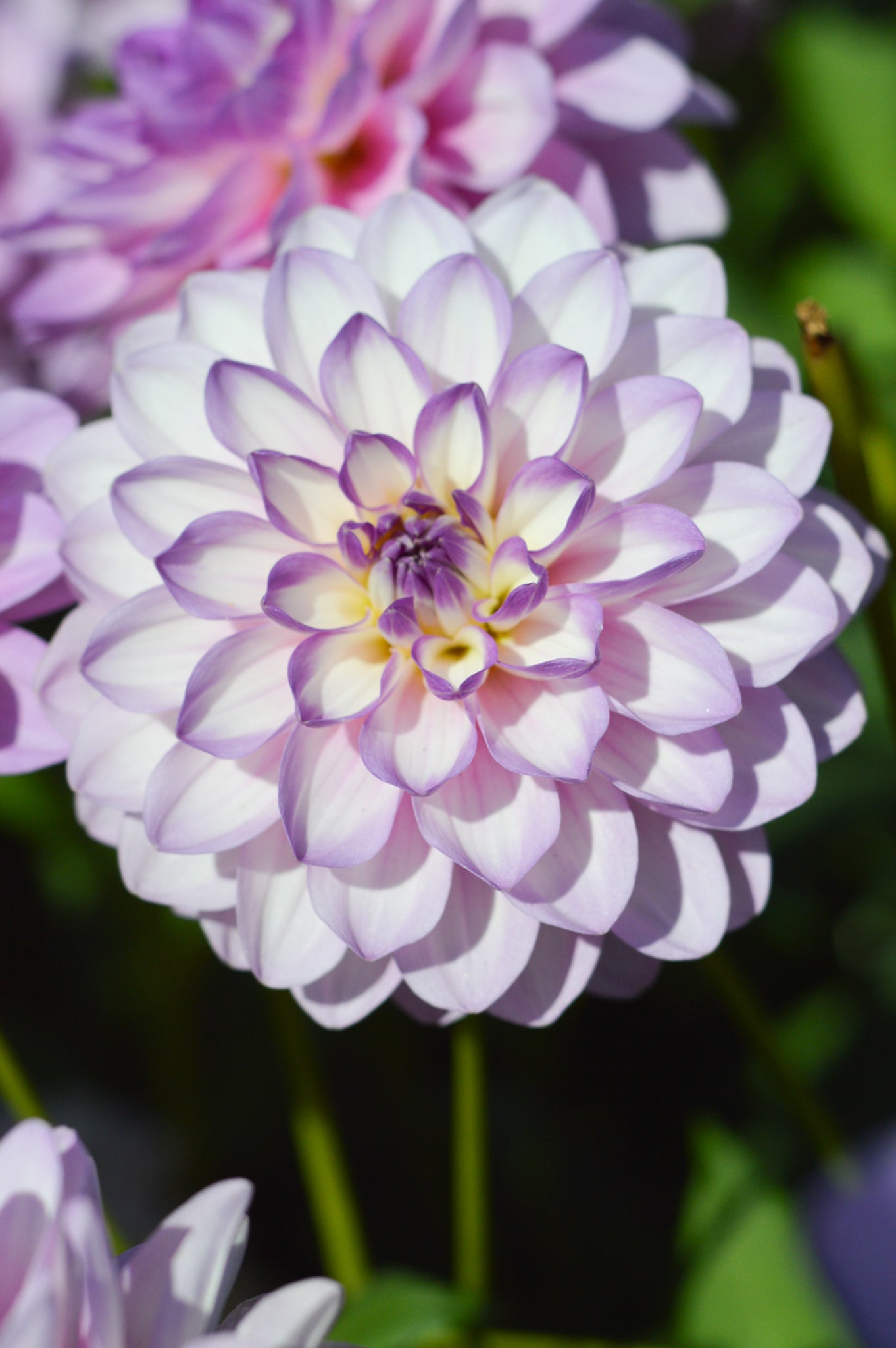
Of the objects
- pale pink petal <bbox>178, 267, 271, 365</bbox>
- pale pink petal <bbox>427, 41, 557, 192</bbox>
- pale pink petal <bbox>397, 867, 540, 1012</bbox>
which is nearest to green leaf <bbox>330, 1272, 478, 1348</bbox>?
pale pink petal <bbox>397, 867, 540, 1012</bbox>

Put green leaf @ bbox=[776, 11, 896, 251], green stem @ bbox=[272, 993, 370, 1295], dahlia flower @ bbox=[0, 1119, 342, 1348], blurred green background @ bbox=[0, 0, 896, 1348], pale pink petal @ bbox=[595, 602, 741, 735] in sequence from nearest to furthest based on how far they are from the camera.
→ dahlia flower @ bbox=[0, 1119, 342, 1348] → pale pink petal @ bbox=[595, 602, 741, 735] → green stem @ bbox=[272, 993, 370, 1295] → blurred green background @ bbox=[0, 0, 896, 1348] → green leaf @ bbox=[776, 11, 896, 251]

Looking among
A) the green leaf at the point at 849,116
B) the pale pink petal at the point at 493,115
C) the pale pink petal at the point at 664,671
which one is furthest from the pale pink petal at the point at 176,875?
the green leaf at the point at 849,116

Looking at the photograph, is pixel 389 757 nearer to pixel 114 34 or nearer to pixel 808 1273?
pixel 808 1273

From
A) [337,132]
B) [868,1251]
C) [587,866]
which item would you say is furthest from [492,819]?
[337,132]

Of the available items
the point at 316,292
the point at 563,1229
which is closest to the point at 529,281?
the point at 316,292

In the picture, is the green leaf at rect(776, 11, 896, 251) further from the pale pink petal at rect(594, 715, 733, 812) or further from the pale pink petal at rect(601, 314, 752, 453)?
the pale pink petal at rect(594, 715, 733, 812)

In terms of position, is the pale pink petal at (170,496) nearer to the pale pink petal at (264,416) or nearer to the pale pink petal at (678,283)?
the pale pink petal at (264,416)
